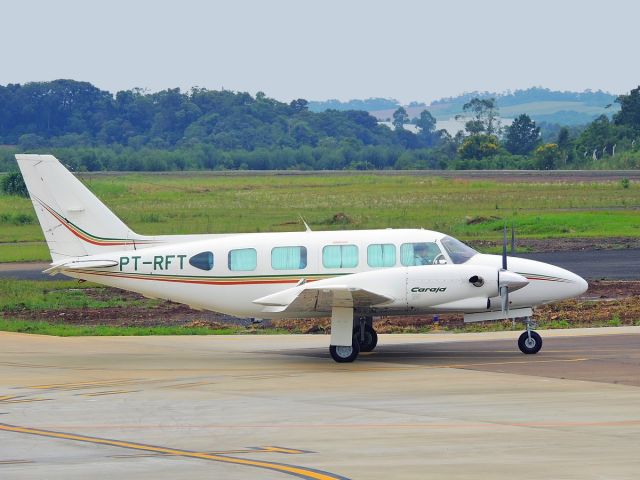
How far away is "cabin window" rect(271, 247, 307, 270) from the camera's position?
2370 cm

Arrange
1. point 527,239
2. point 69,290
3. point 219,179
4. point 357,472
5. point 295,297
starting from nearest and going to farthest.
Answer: point 357,472
point 295,297
point 69,290
point 527,239
point 219,179

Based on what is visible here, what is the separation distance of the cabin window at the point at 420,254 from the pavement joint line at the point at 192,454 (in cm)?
924

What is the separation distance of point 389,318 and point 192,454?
17526mm

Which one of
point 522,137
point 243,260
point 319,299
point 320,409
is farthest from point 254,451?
point 522,137

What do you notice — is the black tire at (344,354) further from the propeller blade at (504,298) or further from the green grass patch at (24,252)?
the green grass patch at (24,252)

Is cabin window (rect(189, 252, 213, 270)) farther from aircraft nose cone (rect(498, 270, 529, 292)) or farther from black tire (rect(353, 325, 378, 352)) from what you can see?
aircraft nose cone (rect(498, 270, 529, 292))

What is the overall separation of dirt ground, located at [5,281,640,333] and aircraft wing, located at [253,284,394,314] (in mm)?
4856

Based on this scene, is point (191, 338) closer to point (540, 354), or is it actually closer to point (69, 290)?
point (540, 354)

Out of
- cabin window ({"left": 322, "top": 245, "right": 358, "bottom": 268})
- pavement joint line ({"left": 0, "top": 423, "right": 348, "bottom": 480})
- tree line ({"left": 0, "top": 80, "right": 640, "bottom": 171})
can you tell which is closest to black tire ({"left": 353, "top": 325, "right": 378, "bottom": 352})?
cabin window ({"left": 322, "top": 245, "right": 358, "bottom": 268})

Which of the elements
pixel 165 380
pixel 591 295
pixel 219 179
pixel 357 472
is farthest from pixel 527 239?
pixel 219 179

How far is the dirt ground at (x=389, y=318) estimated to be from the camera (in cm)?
2939

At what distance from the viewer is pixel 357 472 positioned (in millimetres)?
12875

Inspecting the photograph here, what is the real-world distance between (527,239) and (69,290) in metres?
19.8

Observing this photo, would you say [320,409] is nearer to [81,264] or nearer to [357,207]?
[81,264]
